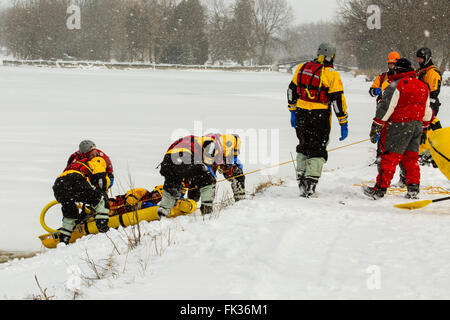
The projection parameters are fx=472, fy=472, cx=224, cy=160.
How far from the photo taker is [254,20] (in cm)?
7969

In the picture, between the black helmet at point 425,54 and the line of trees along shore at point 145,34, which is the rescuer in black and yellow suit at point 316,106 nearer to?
the black helmet at point 425,54

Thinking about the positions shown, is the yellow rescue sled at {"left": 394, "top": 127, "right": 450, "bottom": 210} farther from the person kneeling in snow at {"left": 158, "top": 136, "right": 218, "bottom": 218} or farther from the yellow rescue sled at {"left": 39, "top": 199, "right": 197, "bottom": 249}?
the yellow rescue sled at {"left": 39, "top": 199, "right": 197, "bottom": 249}

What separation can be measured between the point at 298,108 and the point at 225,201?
4.61ft

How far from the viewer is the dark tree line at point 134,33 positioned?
61.0m

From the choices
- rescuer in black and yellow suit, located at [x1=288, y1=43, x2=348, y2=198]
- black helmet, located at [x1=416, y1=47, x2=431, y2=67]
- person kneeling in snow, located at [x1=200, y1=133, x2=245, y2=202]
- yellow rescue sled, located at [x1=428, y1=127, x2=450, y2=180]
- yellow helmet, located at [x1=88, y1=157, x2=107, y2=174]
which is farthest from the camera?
black helmet, located at [x1=416, y1=47, x2=431, y2=67]

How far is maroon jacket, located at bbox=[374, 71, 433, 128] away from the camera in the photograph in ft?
17.0

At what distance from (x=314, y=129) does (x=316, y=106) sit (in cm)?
27

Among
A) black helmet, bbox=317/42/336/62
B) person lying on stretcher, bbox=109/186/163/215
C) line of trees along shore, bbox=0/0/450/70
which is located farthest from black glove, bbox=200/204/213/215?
line of trees along shore, bbox=0/0/450/70

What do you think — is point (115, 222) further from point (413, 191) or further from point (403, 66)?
point (403, 66)

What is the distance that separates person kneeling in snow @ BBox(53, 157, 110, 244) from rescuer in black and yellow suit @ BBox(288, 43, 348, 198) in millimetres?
2480

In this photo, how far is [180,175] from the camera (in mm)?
5449

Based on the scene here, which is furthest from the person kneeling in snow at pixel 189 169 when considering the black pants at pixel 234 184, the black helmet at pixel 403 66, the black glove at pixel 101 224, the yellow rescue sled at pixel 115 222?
the black helmet at pixel 403 66

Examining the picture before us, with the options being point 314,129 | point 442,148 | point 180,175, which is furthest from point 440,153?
point 180,175

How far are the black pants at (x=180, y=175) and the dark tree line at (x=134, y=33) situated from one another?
53446mm
